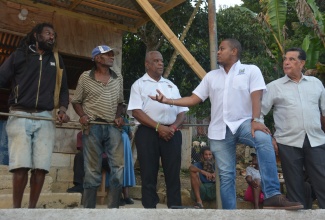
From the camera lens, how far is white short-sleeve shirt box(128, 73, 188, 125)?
15.0ft

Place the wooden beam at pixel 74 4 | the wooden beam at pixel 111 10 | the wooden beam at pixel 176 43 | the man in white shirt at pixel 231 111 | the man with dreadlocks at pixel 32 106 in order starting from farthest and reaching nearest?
the wooden beam at pixel 111 10 → the wooden beam at pixel 74 4 → the wooden beam at pixel 176 43 → the man with dreadlocks at pixel 32 106 → the man in white shirt at pixel 231 111

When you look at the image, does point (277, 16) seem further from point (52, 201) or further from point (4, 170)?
point (4, 170)

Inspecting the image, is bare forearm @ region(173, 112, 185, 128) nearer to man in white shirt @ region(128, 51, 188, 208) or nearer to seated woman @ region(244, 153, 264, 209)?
man in white shirt @ region(128, 51, 188, 208)

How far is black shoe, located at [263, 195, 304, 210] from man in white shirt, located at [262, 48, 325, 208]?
714 mm

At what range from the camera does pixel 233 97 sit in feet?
13.2

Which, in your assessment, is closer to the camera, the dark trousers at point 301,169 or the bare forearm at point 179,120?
the dark trousers at point 301,169

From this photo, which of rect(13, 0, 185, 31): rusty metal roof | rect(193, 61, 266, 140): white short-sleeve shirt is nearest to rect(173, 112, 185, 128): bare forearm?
rect(193, 61, 266, 140): white short-sleeve shirt

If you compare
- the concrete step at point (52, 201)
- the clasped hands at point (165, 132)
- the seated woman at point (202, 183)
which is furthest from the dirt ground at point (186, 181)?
the clasped hands at point (165, 132)

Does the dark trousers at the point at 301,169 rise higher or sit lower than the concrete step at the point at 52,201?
higher

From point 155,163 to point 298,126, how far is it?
1.42 meters

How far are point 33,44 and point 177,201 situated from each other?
2.10m

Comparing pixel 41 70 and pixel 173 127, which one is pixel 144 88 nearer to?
pixel 173 127

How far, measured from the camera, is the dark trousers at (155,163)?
4359 mm

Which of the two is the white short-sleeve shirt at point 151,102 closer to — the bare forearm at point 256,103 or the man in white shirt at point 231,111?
the man in white shirt at point 231,111
